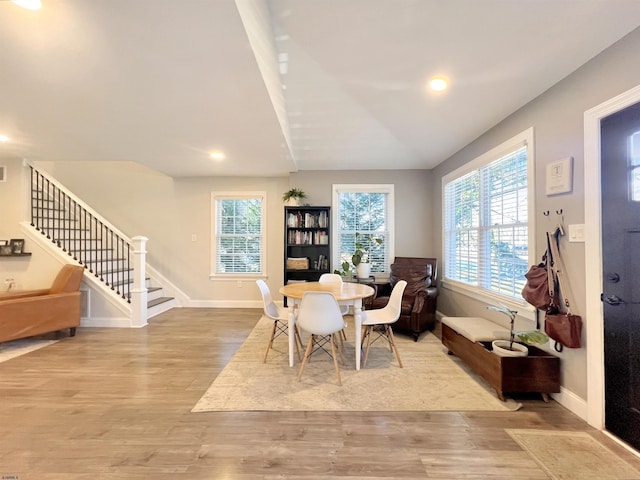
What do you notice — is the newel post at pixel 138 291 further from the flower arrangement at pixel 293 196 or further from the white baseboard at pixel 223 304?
the flower arrangement at pixel 293 196

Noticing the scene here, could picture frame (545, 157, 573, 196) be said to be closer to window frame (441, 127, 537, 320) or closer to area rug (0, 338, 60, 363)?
window frame (441, 127, 537, 320)

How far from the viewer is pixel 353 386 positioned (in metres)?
2.40

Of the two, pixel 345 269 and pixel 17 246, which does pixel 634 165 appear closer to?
pixel 345 269

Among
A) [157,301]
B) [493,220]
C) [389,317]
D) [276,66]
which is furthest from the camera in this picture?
[157,301]

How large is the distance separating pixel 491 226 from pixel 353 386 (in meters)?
2.32

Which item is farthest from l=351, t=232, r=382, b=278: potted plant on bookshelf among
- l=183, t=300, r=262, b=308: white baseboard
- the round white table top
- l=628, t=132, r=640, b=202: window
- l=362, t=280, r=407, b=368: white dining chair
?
l=628, t=132, r=640, b=202: window

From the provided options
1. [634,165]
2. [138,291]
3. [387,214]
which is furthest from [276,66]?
[138,291]

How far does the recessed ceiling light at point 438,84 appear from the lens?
248cm

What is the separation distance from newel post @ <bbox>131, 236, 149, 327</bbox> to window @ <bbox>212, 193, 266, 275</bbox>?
1.32m

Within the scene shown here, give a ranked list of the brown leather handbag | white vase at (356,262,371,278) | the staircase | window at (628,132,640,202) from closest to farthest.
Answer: window at (628,132,640,202)
the brown leather handbag
the staircase
white vase at (356,262,371,278)

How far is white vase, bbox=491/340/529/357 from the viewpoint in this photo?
2162 millimetres

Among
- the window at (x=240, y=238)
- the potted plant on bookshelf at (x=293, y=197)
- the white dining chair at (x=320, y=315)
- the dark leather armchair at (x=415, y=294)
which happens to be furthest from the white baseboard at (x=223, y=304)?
the white dining chair at (x=320, y=315)

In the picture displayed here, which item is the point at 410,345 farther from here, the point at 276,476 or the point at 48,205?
the point at 48,205

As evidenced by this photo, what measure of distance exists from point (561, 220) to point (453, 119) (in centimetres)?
153
